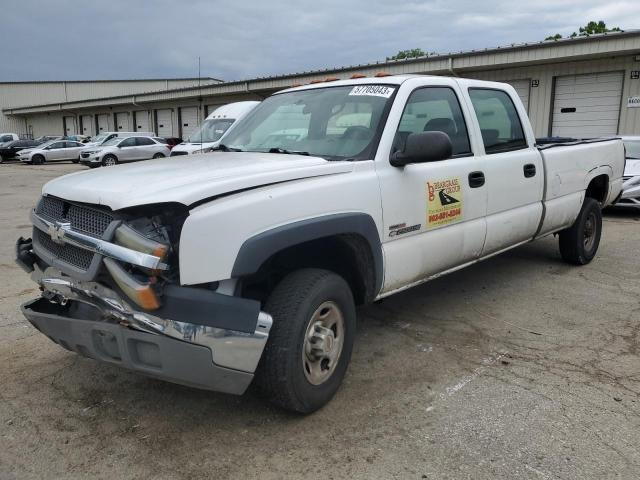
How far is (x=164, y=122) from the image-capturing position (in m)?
38.2

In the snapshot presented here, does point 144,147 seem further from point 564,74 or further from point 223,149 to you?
point 223,149

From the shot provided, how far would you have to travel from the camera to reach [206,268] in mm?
2551

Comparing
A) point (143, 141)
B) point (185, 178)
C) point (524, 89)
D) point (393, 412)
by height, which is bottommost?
point (393, 412)

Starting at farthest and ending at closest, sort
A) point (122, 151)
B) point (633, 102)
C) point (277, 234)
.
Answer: point (122, 151)
point (633, 102)
point (277, 234)

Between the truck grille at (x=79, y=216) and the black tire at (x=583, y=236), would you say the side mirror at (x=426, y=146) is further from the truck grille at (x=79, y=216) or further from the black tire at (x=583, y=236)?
the black tire at (x=583, y=236)

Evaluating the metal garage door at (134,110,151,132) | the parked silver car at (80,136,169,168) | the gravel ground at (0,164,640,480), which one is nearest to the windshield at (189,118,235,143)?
the parked silver car at (80,136,169,168)

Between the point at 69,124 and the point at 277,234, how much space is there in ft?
190

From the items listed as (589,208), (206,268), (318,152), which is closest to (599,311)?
(589,208)

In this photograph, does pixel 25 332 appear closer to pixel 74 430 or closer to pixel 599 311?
pixel 74 430

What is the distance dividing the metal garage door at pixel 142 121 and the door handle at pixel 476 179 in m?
38.9

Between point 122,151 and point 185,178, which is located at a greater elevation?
point 185,178

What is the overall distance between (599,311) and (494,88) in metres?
2.21

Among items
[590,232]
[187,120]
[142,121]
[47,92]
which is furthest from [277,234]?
[47,92]

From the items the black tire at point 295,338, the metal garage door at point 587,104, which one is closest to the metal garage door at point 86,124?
the metal garage door at point 587,104
